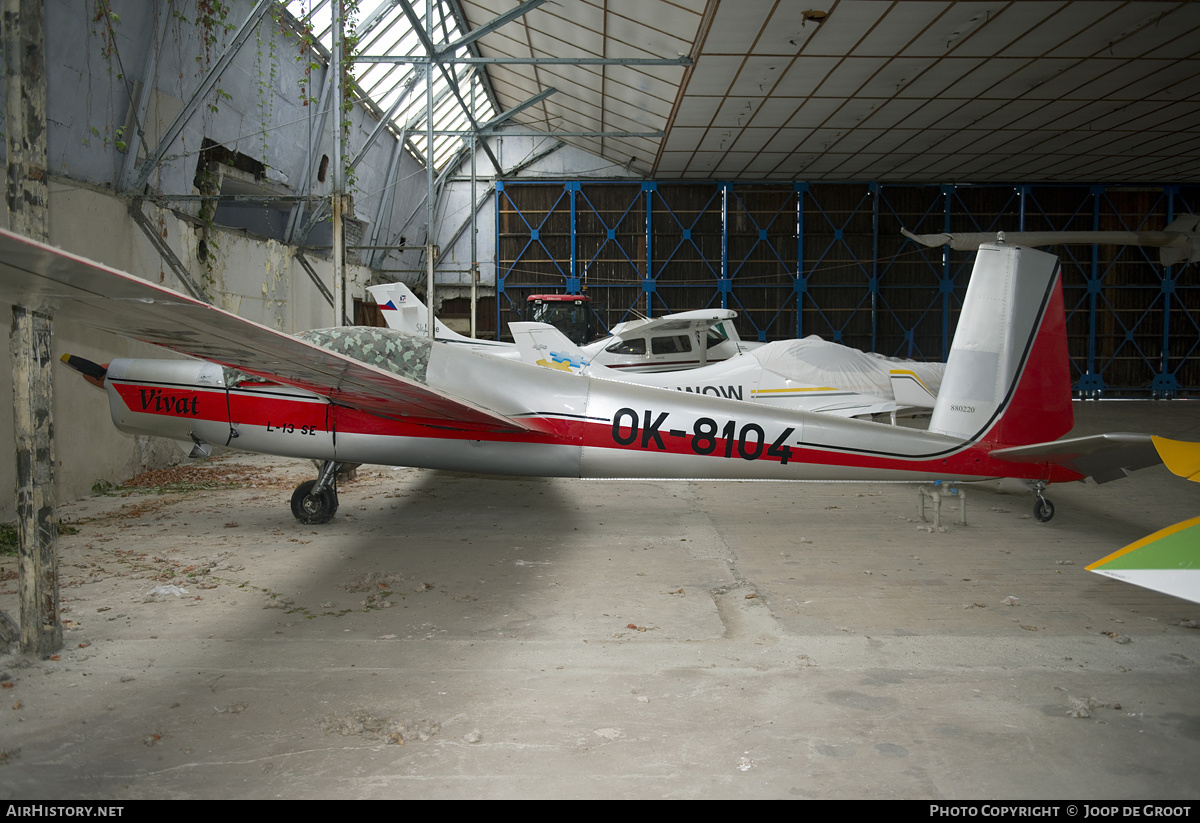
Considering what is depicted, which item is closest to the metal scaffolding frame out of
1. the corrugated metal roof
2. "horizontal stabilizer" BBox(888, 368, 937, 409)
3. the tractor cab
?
the corrugated metal roof

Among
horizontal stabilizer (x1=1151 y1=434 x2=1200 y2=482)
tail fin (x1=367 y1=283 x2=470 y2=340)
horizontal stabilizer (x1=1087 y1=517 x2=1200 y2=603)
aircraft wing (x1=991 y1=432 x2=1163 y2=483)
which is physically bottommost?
horizontal stabilizer (x1=1087 y1=517 x2=1200 y2=603)

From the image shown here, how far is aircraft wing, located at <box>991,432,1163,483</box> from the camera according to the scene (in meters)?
5.31

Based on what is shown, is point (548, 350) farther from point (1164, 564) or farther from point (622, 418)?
point (1164, 564)

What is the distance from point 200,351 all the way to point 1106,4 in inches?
553

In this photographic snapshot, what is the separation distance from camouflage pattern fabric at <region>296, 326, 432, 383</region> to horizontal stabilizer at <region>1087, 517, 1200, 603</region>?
18.1 ft

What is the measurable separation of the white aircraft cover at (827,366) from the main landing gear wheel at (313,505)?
684cm

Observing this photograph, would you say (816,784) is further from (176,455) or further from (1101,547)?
(176,455)

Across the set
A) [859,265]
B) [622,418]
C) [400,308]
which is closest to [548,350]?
[400,308]

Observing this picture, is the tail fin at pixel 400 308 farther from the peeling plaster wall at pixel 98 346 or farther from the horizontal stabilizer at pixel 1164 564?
the horizontal stabilizer at pixel 1164 564

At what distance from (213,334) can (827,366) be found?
349 inches

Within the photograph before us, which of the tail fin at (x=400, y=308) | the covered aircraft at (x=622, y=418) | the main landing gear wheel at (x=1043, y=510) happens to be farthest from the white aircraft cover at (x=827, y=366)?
the tail fin at (x=400, y=308)

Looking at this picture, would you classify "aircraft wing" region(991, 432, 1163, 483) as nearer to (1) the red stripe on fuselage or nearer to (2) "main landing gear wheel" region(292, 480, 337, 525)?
(1) the red stripe on fuselage

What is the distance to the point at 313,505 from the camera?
6.87 meters

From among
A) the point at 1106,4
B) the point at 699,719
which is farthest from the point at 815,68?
the point at 699,719
